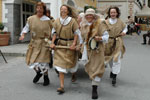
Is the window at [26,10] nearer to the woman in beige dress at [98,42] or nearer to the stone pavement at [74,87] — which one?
the stone pavement at [74,87]

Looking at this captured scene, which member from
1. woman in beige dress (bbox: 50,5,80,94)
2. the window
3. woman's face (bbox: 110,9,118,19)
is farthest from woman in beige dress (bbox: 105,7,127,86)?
the window

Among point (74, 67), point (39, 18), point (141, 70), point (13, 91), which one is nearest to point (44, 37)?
Result: point (39, 18)

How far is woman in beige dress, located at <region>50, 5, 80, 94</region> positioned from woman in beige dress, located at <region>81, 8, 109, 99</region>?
354 millimetres

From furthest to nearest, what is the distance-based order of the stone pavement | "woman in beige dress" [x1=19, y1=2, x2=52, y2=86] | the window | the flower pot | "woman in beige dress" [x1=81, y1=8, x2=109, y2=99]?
the window < the flower pot < "woman in beige dress" [x1=19, y1=2, x2=52, y2=86] < the stone pavement < "woman in beige dress" [x1=81, y1=8, x2=109, y2=99]

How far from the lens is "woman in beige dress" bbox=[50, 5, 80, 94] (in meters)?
4.97

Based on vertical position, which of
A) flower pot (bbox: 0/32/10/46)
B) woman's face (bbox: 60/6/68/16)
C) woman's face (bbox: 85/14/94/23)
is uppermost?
woman's face (bbox: 60/6/68/16)

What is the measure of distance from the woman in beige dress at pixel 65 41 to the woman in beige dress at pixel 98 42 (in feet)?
1.16

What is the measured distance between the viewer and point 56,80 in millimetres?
6105

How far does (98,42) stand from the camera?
470 centimetres

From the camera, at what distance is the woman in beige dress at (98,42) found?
462 centimetres

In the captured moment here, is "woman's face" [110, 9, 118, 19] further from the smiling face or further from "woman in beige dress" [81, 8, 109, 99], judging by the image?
the smiling face

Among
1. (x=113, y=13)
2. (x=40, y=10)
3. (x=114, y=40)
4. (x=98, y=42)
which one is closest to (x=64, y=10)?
(x=40, y=10)

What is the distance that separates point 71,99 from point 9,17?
990cm

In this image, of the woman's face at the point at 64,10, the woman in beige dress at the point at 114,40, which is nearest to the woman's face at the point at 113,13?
the woman in beige dress at the point at 114,40
